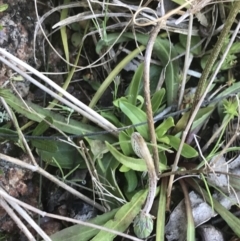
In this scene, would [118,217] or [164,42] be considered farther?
[164,42]

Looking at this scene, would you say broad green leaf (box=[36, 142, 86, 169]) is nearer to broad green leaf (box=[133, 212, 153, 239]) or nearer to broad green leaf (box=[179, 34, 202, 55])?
broad green leaf (box=[133, 212, 153, 239])

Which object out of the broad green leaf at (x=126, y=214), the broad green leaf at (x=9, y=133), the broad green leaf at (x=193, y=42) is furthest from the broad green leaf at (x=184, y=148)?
the broad green leaf at (x=9, y=133)

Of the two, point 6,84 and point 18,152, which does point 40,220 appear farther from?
point 6,84

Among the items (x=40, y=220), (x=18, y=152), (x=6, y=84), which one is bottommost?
(x=40, y=220)

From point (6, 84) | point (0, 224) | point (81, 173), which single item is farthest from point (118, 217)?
point (6, 84)

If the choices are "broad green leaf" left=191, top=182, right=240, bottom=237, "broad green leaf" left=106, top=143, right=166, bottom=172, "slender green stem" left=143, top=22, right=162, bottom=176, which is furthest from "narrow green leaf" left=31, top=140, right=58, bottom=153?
"broad green leaf" left=191, top=182, right=240, bottom=237

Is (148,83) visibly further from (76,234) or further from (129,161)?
(76,234)

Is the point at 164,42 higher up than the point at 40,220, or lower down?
higher up
